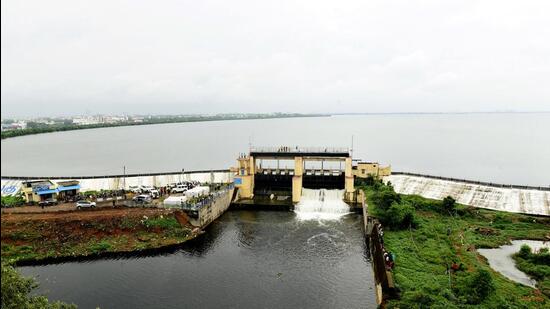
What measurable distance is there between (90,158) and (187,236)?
79.9 metres

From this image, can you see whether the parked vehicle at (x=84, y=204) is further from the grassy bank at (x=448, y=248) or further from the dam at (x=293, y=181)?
the grassy bank at (x=448, y=248)

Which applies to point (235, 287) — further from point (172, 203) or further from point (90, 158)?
point (90, 158)

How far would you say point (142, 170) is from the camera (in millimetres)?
85875

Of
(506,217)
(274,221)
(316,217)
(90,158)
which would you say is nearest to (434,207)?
(506,217)

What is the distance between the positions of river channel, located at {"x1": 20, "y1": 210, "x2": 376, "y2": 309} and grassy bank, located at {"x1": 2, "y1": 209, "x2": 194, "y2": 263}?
1.89 metres

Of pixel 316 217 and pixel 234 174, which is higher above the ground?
pixel 234 174

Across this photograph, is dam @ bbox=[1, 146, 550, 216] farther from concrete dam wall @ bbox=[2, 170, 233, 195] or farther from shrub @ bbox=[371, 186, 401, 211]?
shrub @ bbox=[371, 186, 401, 211]

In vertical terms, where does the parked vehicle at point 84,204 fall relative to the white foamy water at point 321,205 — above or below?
above

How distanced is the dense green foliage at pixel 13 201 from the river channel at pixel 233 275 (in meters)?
14.8

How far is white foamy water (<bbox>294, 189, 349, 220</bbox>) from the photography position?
49188 mm

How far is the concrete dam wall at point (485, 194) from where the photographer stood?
4500cm

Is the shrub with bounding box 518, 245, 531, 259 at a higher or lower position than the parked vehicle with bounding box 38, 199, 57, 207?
lower

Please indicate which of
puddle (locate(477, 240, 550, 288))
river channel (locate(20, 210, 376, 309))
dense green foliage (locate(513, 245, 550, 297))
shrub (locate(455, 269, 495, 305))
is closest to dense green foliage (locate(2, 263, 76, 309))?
river channel (locate(20, 210, 376, 309))

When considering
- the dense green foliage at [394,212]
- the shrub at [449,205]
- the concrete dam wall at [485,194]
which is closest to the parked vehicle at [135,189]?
the dense green foliage at [394,212]
